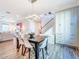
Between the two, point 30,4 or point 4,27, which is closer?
point 30,4

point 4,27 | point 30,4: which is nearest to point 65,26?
point 30,4

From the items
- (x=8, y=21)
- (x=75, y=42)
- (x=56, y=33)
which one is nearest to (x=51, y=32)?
(x=56, y=33)

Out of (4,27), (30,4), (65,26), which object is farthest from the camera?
(4,27)

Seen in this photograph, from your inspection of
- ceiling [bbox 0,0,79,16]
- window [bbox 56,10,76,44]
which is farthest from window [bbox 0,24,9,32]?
window [bbox 56,10,76,44]

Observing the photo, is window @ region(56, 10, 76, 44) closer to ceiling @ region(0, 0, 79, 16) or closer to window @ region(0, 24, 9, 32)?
ceiling @ region(0, 0, 79, 16)

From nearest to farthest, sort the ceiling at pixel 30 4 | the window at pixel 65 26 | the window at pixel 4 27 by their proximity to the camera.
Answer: the ceiling at pixel 30 4, the window at pixel 65 26, the window at pixel 4 27

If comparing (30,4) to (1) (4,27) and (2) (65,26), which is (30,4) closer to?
(2) (65,26)

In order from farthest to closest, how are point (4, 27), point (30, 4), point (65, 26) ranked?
point (4, 27) < point (65, 26) < point (30, 4)

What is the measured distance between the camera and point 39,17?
462cm

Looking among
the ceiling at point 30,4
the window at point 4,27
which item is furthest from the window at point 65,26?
the window at point 4,27

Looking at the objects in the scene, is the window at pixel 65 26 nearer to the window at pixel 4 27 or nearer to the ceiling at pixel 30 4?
the ceiling at pixel 30 4

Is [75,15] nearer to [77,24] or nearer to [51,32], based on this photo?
[77,24]

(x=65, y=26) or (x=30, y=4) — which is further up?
(x=30, y=4)

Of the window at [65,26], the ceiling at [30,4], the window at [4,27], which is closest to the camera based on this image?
the ceiling at [30,4]
